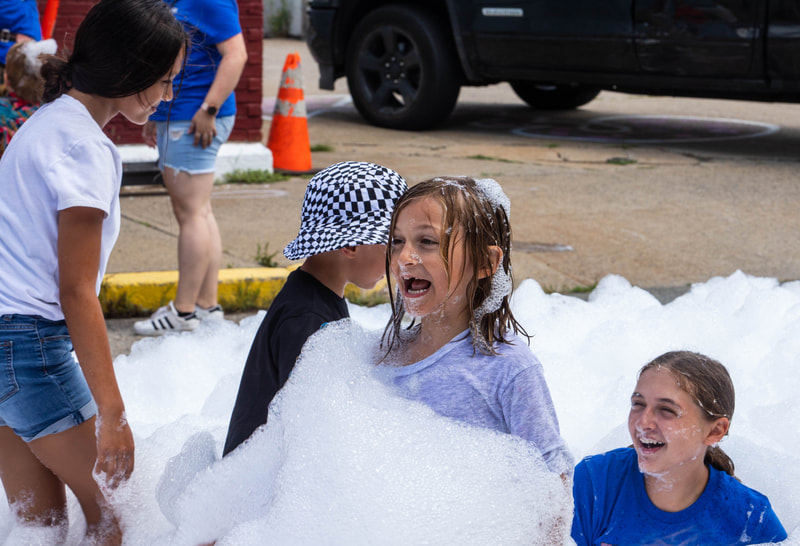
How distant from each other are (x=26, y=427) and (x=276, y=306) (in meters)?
0.61

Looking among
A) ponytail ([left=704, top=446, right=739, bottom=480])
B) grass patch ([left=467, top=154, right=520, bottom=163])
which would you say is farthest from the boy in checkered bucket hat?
grass patch ([left=467, top=154, right=520, bottom=163])

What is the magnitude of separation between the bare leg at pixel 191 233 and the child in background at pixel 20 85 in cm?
58

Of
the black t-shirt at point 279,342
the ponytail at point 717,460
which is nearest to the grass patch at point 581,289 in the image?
the ponytail at point 717,460

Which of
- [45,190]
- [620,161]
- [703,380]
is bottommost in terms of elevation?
[620,161]

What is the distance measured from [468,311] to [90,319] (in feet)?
2.56

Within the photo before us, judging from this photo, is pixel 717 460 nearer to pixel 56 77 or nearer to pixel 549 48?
pixel 56 77

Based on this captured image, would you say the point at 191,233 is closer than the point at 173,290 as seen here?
Yes

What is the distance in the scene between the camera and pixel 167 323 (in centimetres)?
425

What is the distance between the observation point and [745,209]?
6.41m

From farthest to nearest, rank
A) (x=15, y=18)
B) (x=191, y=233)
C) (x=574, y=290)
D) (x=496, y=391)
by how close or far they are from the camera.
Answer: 1. (x=574, y=290)
2. (x=15, y=18)
3. (x=191, y=233)
4. (x=496, y=391)

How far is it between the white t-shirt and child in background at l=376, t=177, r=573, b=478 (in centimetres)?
61

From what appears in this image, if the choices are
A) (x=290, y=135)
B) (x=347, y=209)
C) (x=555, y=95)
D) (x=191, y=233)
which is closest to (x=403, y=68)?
(x=290, y=135)

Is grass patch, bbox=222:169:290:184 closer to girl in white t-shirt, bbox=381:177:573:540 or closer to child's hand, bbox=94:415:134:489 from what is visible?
child's hand, bbox=94:415:134:489

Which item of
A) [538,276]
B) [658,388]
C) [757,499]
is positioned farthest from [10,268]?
[538,276]
